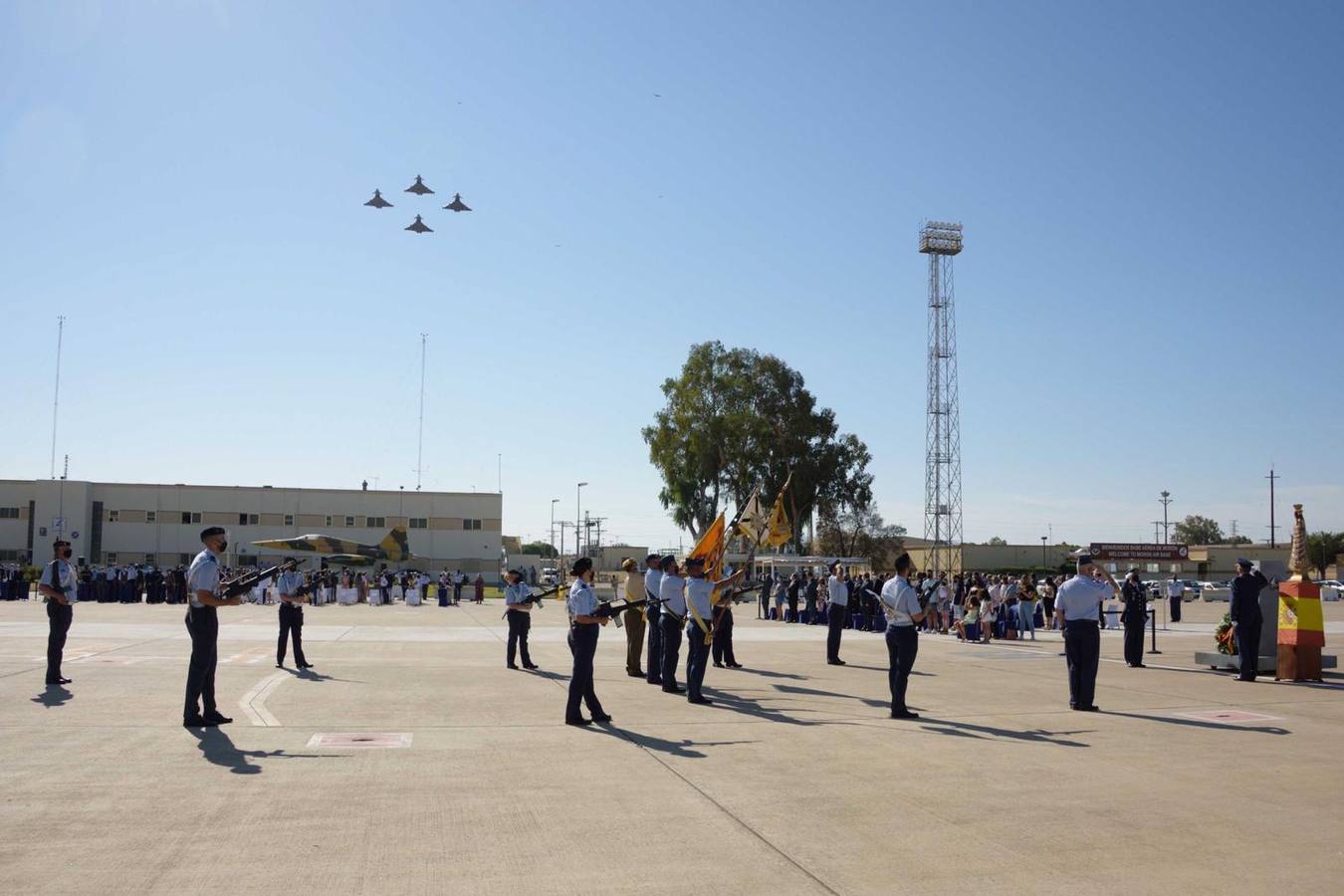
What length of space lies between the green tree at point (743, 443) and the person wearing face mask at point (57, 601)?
4757cm

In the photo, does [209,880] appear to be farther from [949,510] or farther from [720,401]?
[949,510]

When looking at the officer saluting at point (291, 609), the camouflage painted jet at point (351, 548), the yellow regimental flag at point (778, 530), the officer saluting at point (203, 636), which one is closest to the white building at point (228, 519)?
the camouflage painted jet at point (351, 548)

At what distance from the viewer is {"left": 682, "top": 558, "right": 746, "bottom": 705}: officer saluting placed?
514 inches

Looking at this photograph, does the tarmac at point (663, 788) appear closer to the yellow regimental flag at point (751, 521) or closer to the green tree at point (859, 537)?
the yellow regimental flag at point (751, 521)

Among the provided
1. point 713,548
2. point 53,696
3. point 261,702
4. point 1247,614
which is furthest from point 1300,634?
point 53,696

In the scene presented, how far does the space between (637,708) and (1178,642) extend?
56.7 feet

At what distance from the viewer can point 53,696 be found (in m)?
12.6

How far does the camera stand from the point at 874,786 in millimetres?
8180

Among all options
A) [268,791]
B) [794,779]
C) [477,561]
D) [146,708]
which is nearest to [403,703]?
[146,708]

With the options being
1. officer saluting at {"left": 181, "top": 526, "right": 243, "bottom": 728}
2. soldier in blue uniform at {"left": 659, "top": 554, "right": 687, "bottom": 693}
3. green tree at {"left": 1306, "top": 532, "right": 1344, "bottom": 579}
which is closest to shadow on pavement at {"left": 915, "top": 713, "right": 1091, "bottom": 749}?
soldier in blue uniform at {"left": 659, "top": 554, "right": 687, "bottom": 693}

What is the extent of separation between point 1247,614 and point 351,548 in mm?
57594

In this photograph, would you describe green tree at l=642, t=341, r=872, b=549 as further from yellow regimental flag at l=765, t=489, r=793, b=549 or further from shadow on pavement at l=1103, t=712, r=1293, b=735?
shadow on pavement at l=1103, t=712, r=1293, b=735

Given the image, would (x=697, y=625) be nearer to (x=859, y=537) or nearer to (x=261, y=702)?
(x=261, y=702)

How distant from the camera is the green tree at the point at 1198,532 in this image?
A: 144375 mm
